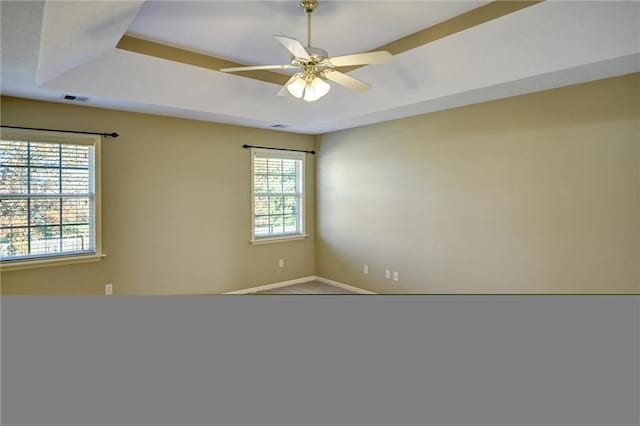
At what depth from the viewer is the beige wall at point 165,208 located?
3660 mm

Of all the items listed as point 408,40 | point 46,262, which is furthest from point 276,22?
point 46,262

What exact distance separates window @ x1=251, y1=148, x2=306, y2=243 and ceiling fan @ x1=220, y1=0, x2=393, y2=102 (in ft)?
7.98

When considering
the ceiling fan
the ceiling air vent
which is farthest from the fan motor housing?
the ceiling air vent

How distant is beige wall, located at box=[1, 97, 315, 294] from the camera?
366 centimetres

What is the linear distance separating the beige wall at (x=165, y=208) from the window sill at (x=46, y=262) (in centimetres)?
5

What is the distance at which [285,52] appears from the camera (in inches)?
146

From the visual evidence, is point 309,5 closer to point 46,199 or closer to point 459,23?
point 459,23

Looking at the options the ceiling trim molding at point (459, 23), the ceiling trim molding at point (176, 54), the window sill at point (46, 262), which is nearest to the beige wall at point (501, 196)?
the ceiling trim molding at point (459, 23)

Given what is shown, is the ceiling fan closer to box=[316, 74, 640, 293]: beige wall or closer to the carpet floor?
box=[316, 74, 640, 293]: beige wall

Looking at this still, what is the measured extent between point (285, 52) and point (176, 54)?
3.47ft

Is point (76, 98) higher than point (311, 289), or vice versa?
point (76, 98)

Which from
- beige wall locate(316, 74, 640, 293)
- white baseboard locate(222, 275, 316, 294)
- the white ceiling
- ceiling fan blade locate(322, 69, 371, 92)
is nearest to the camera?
the white ceiling

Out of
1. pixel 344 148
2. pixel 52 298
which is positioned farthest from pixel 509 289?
pixel 52 298

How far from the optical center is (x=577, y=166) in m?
3.12
